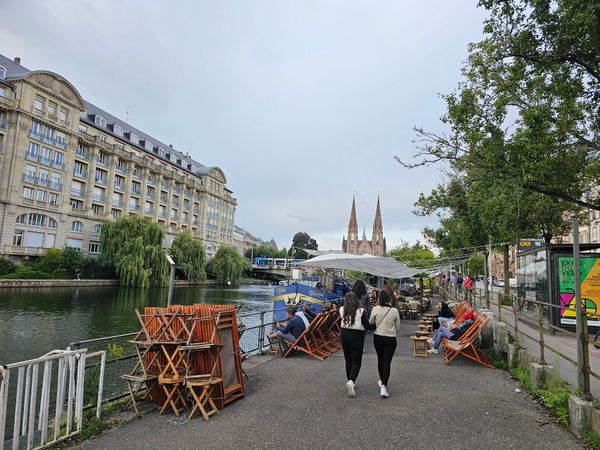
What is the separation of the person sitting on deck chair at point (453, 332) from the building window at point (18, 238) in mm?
47520

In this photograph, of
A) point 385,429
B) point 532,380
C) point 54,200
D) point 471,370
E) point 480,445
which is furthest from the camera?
point 54,200

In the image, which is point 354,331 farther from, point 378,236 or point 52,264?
point 378,236

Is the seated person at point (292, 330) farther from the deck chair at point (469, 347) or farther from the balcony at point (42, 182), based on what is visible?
the balcony at point (42, 182)

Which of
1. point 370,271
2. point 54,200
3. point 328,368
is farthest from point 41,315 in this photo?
point 54,200

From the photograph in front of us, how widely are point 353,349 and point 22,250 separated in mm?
47106

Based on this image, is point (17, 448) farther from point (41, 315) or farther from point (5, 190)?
point (5, 190)

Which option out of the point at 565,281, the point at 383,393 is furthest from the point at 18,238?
the point at 565,281

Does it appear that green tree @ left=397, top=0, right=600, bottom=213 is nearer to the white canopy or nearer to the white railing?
the white canopy

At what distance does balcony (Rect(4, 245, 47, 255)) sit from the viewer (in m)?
40.7

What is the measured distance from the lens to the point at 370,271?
12.7 m

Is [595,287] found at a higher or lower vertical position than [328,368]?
higher

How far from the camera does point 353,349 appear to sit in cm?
582

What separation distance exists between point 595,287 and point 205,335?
957cm

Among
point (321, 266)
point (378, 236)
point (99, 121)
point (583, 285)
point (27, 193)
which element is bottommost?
point (583, 285)
